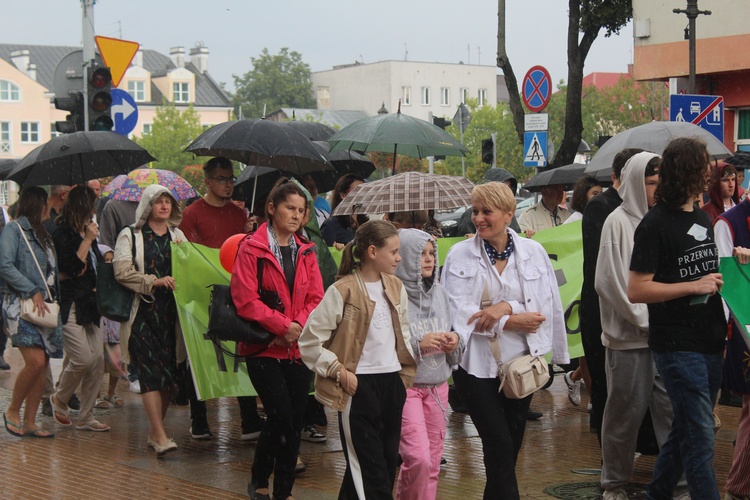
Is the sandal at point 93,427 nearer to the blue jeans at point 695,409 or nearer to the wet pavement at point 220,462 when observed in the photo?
the wet pavement at point 220,462

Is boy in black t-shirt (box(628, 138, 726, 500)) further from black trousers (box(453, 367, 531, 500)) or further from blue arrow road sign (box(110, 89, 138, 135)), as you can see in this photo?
blue arrow road sign (box(110, 89, 138, 135))

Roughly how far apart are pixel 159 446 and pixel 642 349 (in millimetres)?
3873

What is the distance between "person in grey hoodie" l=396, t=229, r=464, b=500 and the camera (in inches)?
243

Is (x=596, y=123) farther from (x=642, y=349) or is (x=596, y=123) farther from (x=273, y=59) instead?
(x=642, y=349)

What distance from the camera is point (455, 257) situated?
6387 mm

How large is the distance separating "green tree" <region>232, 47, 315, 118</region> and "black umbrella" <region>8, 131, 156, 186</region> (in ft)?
416

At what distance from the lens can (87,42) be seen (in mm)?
15938

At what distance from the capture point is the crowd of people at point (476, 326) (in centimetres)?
591

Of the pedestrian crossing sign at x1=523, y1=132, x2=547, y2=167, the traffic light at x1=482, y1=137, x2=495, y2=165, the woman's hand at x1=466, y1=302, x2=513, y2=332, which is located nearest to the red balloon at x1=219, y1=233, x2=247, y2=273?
the woman's hand at x1=466, y1=302, x2=513, y2=332

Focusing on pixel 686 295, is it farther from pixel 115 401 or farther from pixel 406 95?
pixel 406 95

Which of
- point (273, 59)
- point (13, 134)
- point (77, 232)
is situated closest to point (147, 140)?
point (13, 134)

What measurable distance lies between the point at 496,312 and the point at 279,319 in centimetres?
154

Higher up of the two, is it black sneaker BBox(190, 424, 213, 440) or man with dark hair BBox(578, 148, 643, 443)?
man with dark hair BBox(578, 148, 643, 443)

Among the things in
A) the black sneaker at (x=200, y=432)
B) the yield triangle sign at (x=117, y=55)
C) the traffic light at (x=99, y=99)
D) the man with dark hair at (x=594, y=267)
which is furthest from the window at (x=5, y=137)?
the man with dark hair at (x=594, y=267)
